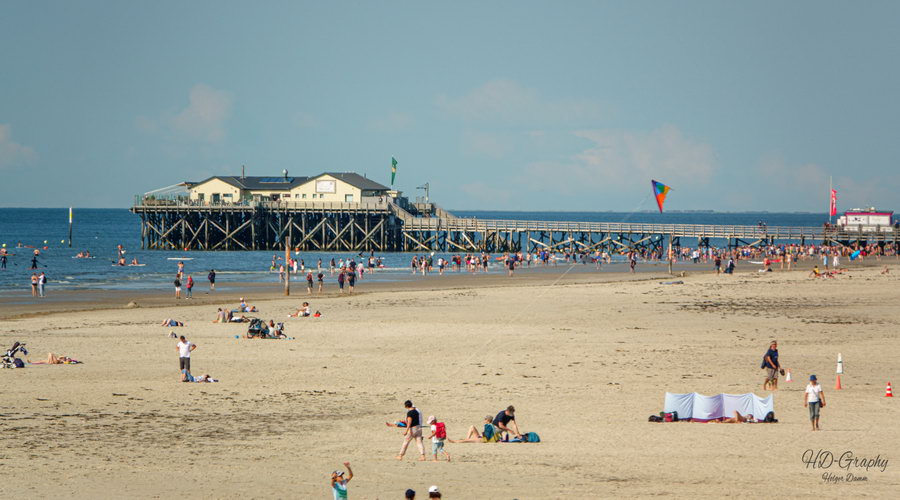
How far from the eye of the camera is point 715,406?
17.7 meters

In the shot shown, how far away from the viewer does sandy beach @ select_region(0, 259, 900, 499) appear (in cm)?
1397

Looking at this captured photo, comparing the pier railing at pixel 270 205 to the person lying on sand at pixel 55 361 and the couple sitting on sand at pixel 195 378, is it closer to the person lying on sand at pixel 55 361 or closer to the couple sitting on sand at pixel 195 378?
the person lying on sand at pixel 55 361

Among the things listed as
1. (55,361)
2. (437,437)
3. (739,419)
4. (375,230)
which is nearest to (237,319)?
(55,361)

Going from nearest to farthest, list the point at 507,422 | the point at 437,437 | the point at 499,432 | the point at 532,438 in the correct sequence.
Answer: the point at 437,437 < the point at 532,438 < the point at 499,432 < the point at 507,422

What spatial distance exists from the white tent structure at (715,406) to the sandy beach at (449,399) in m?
0.40

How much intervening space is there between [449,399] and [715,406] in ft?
16.4

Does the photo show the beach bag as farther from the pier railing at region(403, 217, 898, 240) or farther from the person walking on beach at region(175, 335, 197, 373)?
the pier railing at region(403, 217, 898, 240)

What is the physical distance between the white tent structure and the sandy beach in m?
0.40

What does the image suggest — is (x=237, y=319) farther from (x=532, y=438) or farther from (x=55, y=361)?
(x=532, y=438)

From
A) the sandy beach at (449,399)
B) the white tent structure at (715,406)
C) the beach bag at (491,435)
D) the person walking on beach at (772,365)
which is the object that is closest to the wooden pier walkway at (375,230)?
the sandy beach at (449,399)

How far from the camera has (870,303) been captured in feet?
121

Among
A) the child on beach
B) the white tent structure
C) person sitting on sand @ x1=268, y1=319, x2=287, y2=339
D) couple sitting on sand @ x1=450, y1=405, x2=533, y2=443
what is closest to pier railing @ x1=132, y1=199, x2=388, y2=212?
person sitting on sand @ x1=268, y1=319, x2=287, y2=339

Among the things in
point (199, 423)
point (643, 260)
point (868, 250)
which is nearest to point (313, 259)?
point (643, 260)

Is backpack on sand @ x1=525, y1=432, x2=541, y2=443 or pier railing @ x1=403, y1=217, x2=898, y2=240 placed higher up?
pier railing @ x1=403, y1=217, x2=898, y2=240
